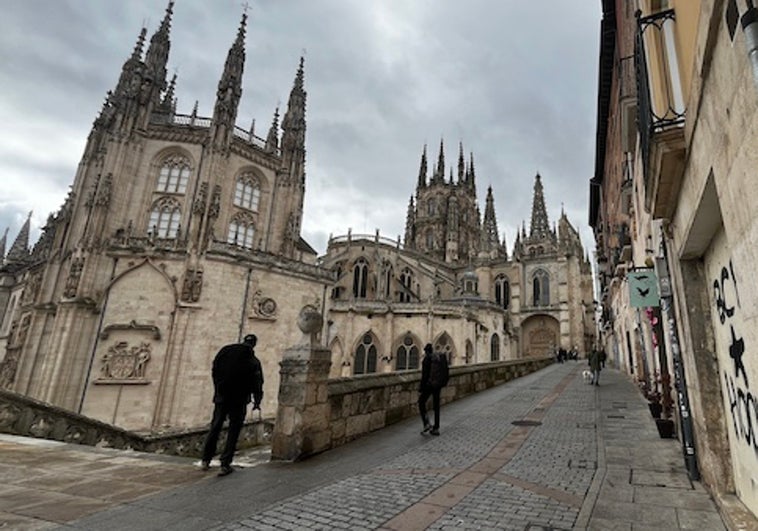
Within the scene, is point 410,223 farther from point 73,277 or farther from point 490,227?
point 73,277

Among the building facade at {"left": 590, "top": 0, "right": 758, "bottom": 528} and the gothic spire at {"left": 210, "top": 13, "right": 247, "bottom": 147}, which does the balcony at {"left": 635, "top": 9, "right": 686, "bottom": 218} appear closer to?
the building facade at {"left": 590, "top": 0, "right": 758, "bottom": 528}

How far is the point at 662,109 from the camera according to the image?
4105mm

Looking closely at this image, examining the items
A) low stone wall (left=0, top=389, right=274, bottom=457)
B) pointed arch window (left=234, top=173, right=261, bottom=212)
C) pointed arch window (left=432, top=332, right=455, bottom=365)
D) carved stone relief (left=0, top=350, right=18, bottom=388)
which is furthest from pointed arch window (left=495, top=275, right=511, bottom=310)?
carved stone relief (left=0, top=350, right=18, bottom=388)

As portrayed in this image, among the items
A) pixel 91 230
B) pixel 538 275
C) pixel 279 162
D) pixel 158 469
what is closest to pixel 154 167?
pixel 91 230

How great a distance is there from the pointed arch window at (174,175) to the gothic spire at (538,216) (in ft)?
176

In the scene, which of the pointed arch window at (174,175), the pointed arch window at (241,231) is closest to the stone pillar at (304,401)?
the pointed arch window at (241,231)

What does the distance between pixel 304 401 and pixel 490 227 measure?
2580 inches

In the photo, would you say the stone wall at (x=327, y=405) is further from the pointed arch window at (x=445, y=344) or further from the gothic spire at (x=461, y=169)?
the gothic spire at (x=461, y=169)

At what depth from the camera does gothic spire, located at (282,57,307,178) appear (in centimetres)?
2638

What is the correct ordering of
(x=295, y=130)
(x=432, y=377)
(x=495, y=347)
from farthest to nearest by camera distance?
1. (x=495, y=347)
2. (x=295, y=130)
3. (x=432, y=377)

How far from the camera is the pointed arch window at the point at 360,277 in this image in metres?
39.2

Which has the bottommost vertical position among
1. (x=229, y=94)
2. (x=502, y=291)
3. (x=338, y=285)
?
(x=338, y=285)

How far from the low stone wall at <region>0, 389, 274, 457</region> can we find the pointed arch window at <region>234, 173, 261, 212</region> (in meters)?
14.4

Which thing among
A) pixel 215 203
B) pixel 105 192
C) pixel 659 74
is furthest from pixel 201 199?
pixel 659 74
